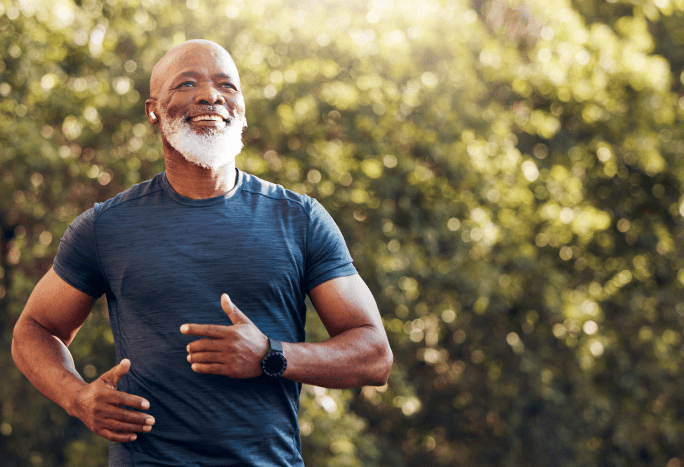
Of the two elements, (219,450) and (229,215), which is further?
(229,215)

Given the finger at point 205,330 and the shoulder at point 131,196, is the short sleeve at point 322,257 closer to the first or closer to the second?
the finger at point 205,330

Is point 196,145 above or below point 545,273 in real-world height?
above

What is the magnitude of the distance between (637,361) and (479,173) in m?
2.58

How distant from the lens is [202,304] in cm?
178

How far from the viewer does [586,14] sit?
7664mm

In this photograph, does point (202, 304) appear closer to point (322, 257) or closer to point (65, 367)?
point (322, 257)

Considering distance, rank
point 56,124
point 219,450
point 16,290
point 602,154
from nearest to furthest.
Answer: point 219,450
point 16,290
point 56,124
point 602,154

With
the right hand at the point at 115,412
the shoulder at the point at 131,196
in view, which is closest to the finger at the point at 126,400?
the right hand at the point at 115,412

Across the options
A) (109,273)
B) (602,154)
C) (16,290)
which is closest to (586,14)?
(602,154)

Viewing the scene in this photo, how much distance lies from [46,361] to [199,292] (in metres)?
0.51

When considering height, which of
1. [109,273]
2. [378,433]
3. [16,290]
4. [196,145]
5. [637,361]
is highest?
[196,145]

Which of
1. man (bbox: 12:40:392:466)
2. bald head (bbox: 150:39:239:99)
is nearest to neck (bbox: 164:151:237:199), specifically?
man (bbox: 12:40:392:466)

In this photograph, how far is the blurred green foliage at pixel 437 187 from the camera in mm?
4246

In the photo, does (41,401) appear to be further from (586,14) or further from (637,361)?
(586,14)
